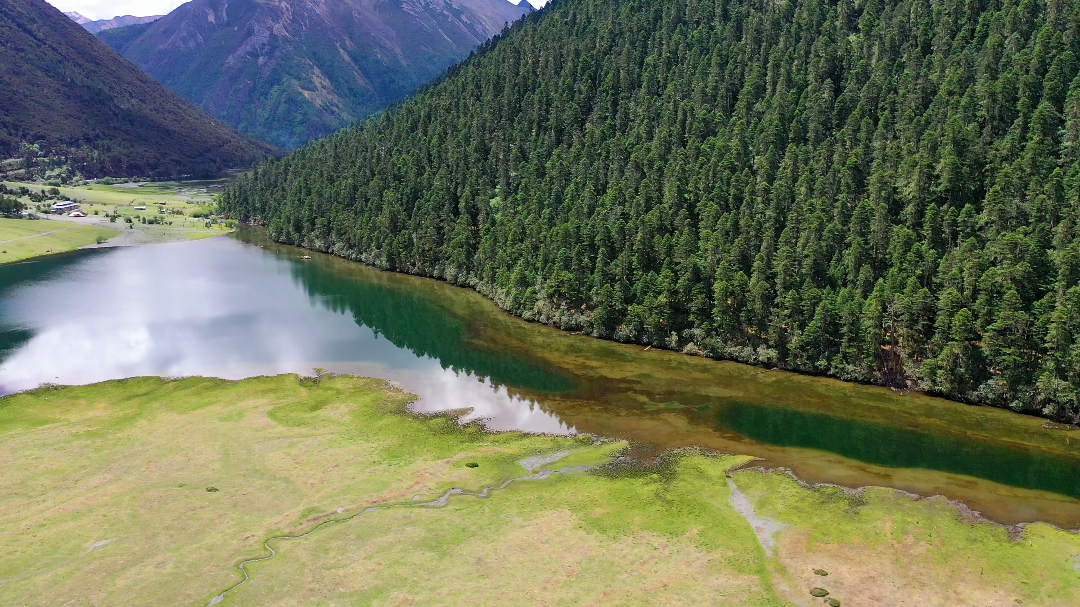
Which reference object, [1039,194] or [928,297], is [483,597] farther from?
[1039,194]

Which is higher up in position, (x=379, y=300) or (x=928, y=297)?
(x=928, y=297)

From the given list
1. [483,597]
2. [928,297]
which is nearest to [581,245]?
[928,297]

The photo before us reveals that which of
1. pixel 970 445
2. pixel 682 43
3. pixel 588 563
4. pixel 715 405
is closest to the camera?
pixel 588 563

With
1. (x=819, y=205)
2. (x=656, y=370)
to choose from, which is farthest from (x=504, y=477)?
(x=819, y=205)

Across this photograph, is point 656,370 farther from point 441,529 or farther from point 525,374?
point 441,529

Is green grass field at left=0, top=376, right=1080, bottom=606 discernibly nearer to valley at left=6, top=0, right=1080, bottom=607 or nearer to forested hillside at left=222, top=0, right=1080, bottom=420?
valley at left=6, top=0, right=1080, bottom=607

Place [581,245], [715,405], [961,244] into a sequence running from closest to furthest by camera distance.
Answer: [715,405] < [961,244] < [581,245]

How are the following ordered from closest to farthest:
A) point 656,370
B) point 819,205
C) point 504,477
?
point 504,477 → point 656,370 → point 819,205
